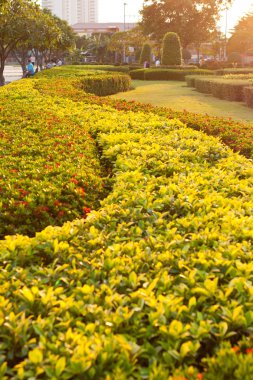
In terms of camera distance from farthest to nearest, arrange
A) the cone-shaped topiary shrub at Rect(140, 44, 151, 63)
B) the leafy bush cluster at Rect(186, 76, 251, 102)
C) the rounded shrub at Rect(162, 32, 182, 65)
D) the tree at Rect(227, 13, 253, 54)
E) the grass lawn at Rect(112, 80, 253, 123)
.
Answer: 1. the tree at Rect(227, 13, 253, 54)
2. the cone-shaped topiary shrub at Rect(140, 44, 151, 63)
3. the rounded shrub at Rect(162, 32, 182, 65)
4. the leafy bush cluster at Rect(186, 76, 251, 102)
5. the grass lawn at Rect(112, 80, 253, 123)

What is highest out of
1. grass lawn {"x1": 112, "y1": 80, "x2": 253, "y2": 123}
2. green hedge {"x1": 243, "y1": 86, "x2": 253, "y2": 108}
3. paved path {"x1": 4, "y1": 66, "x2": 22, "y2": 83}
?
green hedge {"x1": 243, "y1": 86, "x2": 253, "y2": 108}

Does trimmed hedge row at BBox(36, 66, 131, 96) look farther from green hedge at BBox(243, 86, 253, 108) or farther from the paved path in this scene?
the paved path

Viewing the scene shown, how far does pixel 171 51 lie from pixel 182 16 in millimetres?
13436

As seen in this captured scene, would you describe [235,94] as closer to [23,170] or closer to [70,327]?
[23,170]

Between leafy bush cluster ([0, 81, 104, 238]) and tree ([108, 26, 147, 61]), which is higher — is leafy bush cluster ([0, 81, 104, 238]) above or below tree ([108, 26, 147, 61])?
below

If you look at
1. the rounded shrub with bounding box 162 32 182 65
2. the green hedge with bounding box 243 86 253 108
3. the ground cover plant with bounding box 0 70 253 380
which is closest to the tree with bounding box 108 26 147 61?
the rounded shrub with bounding box 162 32 182 65

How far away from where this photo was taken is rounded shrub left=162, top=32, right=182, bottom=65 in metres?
34.5

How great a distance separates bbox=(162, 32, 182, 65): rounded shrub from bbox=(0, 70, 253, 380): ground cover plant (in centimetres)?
3178

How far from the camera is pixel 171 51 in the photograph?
3475 centimetres

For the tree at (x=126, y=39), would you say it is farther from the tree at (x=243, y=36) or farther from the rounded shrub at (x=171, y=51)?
the rounded shrub at (x=171, y=51)

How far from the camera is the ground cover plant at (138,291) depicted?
2037 millimetres

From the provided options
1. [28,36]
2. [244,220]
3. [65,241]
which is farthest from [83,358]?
[28,36]

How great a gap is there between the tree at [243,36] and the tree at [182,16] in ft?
73.2

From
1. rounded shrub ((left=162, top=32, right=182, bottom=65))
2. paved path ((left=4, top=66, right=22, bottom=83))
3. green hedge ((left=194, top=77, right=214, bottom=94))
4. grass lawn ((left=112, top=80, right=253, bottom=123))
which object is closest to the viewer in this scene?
grass lawn ((left=112, top=80, right=253, bottom=123))
